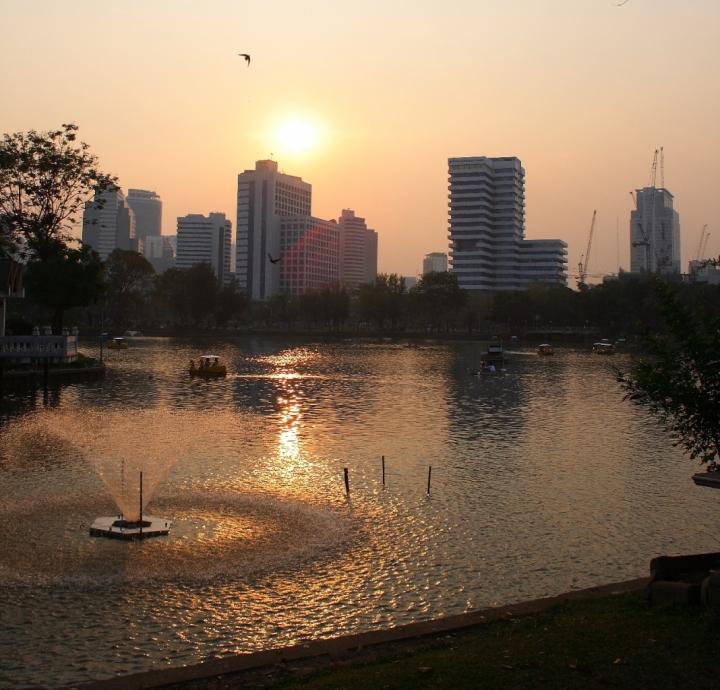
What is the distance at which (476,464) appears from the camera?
32.6 metres

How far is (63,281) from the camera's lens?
246 feet

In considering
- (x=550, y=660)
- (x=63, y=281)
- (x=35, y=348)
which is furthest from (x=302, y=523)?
(x=63, y=281)

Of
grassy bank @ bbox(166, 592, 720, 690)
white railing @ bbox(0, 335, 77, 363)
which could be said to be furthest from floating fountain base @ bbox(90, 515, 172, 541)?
white railing @ bbox(0, 335, 77, 363)

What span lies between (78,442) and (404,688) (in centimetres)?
2946

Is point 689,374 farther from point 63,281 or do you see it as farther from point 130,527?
point 63,281

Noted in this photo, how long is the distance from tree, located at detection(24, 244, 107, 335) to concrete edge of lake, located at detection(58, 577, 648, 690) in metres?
68.1

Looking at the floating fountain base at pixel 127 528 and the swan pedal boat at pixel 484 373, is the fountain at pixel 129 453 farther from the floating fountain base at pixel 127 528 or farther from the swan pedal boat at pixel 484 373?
the swan pedal boat at pixel 484 373

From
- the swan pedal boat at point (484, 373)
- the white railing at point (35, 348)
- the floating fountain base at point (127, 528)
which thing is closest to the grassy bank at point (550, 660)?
the floating fountain base at point (127, 528)

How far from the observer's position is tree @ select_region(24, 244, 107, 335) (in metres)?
74.9

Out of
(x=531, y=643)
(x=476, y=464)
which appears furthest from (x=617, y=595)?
(x=476, y=464)

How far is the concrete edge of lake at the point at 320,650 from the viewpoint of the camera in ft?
38.3

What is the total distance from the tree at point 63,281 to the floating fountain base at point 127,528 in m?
58.2

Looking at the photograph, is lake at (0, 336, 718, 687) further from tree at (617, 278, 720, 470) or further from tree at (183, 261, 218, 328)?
tree at (183, 261, 218, 328)

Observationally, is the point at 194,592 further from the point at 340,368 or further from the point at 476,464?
the point at 340,368
